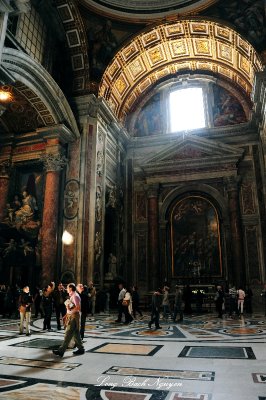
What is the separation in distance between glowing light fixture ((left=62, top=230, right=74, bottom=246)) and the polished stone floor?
6083mm

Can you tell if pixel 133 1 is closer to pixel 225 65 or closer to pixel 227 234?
pixel 225 65

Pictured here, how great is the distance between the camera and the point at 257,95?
14.0m

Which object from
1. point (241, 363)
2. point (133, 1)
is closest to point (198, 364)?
point (241, 363)

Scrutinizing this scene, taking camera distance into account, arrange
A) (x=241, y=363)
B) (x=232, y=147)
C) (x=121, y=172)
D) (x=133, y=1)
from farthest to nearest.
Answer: (x=121, y=172)
(x=232, y=147)
(x=133, y=1)
(x=241, y=363)

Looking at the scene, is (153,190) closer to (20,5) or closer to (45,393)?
(20,5)

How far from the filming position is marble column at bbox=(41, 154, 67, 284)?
40.5ft

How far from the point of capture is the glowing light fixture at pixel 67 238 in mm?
12820

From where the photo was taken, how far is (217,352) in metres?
5.11

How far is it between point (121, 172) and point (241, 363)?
14.0 meters

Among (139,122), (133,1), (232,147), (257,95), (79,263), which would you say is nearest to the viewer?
(79,263)

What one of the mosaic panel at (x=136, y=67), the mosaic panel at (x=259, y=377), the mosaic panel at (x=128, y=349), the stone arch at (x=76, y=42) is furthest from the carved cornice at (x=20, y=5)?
the mosaic panel at (x=259, y=377)

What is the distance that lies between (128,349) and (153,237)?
11.1 meters

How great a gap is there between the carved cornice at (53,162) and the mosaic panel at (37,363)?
9.48 metres

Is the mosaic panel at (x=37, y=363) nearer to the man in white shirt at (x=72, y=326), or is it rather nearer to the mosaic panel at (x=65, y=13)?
the man in white shirt at (x=72, y=326)
